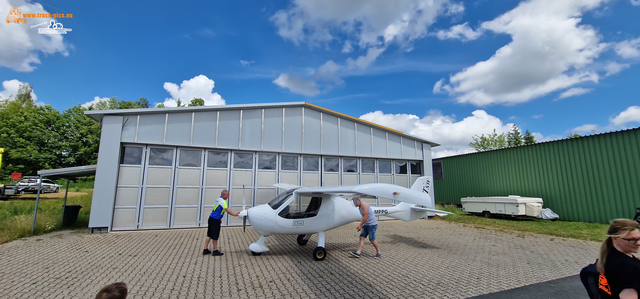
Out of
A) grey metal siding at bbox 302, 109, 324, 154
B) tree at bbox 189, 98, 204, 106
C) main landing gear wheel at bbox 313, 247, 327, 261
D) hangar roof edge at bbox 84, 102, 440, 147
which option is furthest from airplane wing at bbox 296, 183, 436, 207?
tree at bbox 189, 98, 204, 106

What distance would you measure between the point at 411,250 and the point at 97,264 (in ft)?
28.4

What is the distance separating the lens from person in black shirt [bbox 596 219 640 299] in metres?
1.90

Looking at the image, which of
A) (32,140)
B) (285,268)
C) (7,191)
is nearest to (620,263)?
(285,268)

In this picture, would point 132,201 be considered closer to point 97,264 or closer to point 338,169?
point 97,264

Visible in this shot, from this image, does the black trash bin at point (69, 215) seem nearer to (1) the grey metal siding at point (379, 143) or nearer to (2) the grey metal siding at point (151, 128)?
(2) the grey metal siding at point (151, 128)

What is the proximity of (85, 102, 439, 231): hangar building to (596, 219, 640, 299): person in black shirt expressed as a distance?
836cm

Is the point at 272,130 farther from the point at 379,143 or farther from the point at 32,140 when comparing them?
the point at 32,140

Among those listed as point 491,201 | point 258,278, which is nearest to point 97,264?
point 258,278

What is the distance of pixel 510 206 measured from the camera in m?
14.8

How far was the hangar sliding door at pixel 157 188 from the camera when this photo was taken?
1066cm

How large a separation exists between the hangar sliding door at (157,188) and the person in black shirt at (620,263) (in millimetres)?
12647

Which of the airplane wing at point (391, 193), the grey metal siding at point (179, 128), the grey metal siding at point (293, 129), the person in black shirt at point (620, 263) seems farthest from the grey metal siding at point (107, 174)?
the person in black shirt at point (620, 263)

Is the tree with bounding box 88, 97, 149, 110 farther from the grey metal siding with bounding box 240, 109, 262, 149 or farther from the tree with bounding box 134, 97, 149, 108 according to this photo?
the grey metal siding with bounding box 240, 109, 262, 149

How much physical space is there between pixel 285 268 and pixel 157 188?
25.7ft
